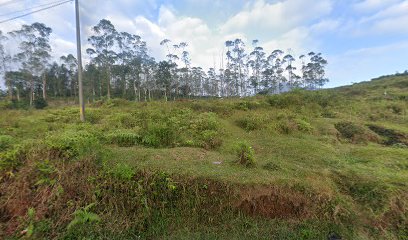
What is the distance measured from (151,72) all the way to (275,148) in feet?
123

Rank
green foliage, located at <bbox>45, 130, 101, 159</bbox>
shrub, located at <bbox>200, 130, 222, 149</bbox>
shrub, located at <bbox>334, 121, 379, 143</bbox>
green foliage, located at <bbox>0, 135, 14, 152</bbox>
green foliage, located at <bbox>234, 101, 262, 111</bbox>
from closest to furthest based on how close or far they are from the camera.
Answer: green foliage, located at <bbox>45, 130, 101, 159</bbox> < green foliage, located at <bbox>0, 135, 14, 152</bbox> < shrub, located at <bbox>200, 130, 222, 149</bbox> < shrub, located at <bbox>334, 121, 379, 143</bbox> < green foliage, located at <bbox>234, 101, 262, 111</bbox>

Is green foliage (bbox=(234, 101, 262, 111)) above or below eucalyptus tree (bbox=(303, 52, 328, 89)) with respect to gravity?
below

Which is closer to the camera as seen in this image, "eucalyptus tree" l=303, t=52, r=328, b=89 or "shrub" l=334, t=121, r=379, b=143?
"shrub" l=334, t=121, r=379, b=143

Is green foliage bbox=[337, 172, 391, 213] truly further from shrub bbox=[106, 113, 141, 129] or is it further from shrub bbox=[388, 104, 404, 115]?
shrub bbox=[388, 104, 404, 115]

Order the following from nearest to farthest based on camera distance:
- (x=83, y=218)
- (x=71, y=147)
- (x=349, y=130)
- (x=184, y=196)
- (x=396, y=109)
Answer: (x=83, y=218) → (x=184, y=196) → (x=71, y=147) → (x=349, y=130) → (x=396, y=109)

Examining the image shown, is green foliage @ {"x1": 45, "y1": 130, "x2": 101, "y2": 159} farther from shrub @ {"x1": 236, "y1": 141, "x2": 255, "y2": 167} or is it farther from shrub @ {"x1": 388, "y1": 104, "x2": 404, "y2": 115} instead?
shrub @ {"x1": 388, "y1": 104, "x2": 404, "y2": 115}

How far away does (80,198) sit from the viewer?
13.1 feet

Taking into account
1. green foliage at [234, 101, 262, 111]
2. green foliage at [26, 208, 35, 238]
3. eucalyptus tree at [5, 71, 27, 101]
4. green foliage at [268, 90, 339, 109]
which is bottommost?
green foliage at [26, 208, 35, 238]

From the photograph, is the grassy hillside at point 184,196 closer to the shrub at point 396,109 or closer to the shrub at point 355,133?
the shrub at point 355,133

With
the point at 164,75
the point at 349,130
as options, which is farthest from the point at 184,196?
the point at 164,75

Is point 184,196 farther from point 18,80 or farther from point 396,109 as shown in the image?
point 18,80

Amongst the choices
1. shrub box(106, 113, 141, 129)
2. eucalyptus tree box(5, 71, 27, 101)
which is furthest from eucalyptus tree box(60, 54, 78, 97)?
shrub box(106, 113, 141, 129)

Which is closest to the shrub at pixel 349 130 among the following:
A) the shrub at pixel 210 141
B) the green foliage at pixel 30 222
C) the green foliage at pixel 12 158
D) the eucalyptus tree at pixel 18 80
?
the shrub at pixel 210 141

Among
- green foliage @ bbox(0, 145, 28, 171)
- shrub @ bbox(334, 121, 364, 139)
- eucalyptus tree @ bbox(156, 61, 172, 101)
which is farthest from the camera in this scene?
eucalyptus tree @ bbox(156, 61, 172, 101)
